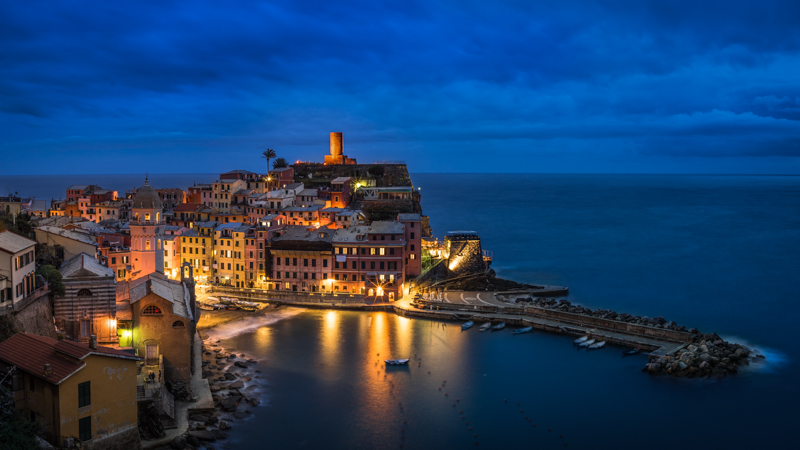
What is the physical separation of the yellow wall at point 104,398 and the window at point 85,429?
11 cm

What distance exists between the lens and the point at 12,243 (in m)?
26.2

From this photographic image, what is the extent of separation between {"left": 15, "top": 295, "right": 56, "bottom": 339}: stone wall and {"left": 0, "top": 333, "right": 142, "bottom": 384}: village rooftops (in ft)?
Answer: 13.4

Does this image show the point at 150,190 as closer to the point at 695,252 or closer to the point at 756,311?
the point at 756,311

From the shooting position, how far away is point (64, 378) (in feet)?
64.1

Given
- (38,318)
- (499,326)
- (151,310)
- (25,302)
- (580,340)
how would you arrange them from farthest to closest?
1. (499,326)
2. (580,340)
3. (151,310)
4. (38,318)
5. (25,302)

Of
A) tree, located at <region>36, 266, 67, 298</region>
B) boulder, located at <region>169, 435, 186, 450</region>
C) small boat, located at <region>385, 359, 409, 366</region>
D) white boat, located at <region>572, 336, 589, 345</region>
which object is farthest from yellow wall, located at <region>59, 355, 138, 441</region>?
white boat, located at <region>572, 336, 589, 345</region>

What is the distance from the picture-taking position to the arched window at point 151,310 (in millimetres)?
27625

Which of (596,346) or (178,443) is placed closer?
(178,443)

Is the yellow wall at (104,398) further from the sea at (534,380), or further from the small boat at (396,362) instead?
the small boat at (396,362)

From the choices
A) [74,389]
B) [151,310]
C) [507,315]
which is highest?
[151,310]

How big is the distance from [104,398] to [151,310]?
7.17m

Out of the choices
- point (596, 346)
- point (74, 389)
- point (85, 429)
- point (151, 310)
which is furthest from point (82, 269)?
point (596, 346)

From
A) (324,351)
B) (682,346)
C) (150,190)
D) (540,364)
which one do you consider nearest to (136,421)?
(324,351)

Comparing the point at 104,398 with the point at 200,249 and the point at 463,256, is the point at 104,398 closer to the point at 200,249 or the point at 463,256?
the point at 200,249
